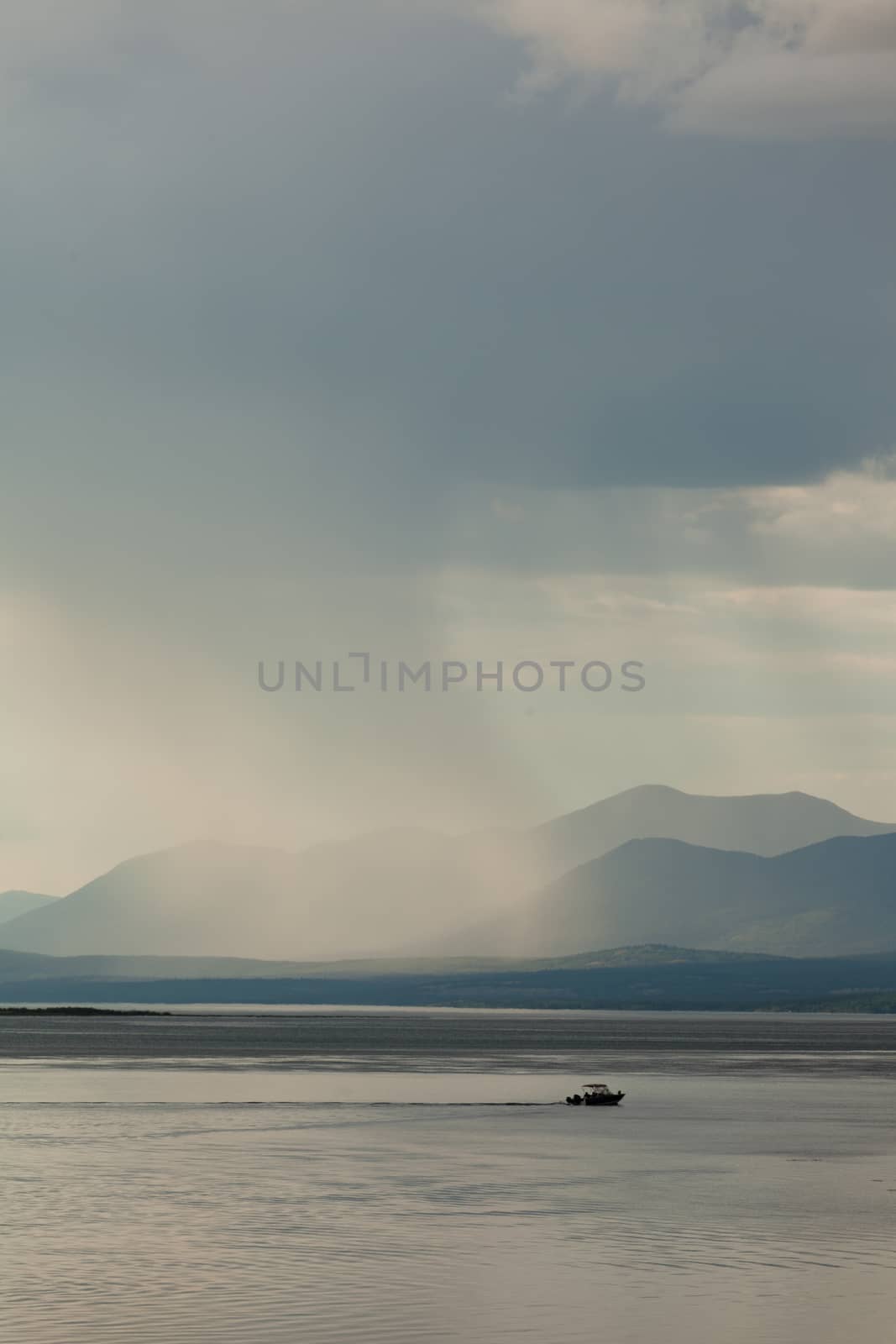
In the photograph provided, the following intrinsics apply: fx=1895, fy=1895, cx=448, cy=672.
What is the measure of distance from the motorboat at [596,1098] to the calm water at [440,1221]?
1385mm

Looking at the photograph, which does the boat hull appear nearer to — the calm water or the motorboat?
the motorboat

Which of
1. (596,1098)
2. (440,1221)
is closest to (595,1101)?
(596,1098)

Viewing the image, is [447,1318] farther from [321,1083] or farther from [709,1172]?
[321,1083]

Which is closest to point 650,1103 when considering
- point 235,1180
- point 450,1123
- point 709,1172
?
point 450,1123

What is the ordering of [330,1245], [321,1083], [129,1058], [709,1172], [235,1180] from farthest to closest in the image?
1. [129,1058]
2. [321,1083]
3. [709,1172]
4. [235,1180]
5. [330,1245]

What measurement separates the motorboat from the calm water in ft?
4.54

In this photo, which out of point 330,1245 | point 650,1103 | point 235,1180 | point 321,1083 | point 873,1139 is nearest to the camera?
point 330,1245

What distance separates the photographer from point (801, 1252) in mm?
56406

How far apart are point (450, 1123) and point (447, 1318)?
6004 centimetres

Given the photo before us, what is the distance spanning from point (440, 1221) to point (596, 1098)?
60926 millimetres

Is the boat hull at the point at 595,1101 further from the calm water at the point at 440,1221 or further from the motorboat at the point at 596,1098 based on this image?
the calm water at the point at 440,1221

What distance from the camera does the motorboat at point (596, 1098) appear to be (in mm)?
120875

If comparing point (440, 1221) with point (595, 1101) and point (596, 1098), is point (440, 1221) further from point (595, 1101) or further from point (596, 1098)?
point (596, 1098)

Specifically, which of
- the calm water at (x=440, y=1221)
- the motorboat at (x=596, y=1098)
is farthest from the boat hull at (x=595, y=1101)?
the calm water at (x=440, y=1221)
